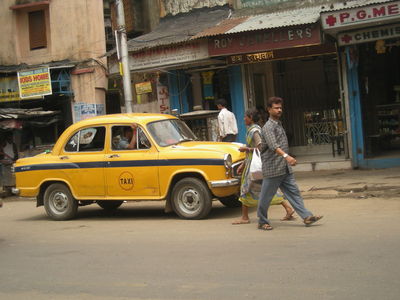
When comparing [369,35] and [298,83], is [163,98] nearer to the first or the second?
[298,83]

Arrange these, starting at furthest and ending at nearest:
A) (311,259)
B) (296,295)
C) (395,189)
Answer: (395,189)
(311,259)
(296,295)

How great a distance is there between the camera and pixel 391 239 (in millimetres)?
6973

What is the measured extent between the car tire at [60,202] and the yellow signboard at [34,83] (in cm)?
1061

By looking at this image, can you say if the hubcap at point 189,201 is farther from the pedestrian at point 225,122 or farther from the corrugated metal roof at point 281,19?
the corrugated metal roof at point 281,19

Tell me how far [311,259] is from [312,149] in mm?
10951

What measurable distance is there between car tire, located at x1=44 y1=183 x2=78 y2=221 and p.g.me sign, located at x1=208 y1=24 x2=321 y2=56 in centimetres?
583

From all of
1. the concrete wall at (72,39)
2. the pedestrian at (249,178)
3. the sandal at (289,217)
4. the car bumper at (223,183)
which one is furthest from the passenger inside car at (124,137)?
the concrete wall at (72,39)

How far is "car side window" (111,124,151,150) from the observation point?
10.1m

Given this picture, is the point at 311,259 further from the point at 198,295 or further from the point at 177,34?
the point at 177,34

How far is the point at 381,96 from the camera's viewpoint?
1611 centimetres

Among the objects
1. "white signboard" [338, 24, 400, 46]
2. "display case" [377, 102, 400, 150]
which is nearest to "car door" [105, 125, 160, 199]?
"white signboard" [338, 24, 400, 46]

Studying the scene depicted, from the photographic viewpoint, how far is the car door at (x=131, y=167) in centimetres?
991

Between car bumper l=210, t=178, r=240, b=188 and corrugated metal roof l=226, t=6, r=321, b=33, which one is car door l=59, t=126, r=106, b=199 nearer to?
car bumper l=210, t=178, r=240, b=188

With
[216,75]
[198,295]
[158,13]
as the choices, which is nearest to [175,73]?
[216,75]
